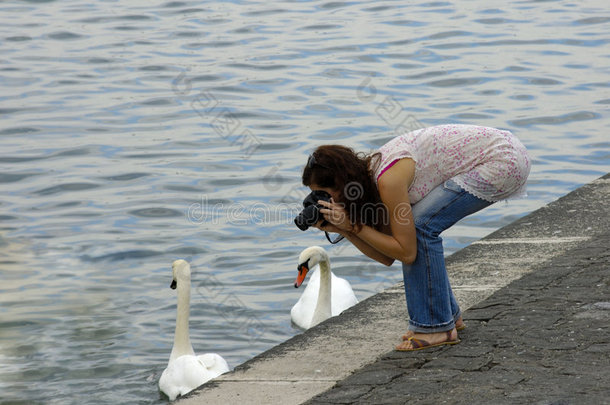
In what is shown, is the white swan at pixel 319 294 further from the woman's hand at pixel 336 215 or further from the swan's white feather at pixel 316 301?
the woman's hand at pixel 336 215

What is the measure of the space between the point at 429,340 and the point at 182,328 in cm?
269

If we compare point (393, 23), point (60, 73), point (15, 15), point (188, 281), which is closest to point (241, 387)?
point (188, 281)

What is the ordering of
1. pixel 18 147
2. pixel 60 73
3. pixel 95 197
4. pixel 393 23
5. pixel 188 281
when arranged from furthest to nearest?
pixel 393 23, pixel 60 73, pixel 18 147, pixel 95 197, pixel 188 281

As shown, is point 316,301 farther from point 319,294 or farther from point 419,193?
point 419,193

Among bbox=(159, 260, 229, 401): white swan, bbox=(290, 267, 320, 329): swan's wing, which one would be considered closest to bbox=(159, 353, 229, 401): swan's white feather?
bbox=(159, 260, 229, 401): white swan

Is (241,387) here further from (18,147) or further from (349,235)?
(18,147)

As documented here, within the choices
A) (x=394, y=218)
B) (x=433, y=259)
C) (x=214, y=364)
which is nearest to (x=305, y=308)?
(x=214, y=364)

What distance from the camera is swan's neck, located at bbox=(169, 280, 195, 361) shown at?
698 centimetres

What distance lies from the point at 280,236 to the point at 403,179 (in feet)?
17.9

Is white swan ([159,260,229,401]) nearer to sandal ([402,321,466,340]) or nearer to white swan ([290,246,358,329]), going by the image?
white swan ([290,246,358,329])

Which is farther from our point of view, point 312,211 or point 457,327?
point 457,327

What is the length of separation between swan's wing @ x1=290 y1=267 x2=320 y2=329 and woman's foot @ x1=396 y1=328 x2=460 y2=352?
2.85 m

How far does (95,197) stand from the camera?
36.4 feet

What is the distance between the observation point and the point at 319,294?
24.8 ft
